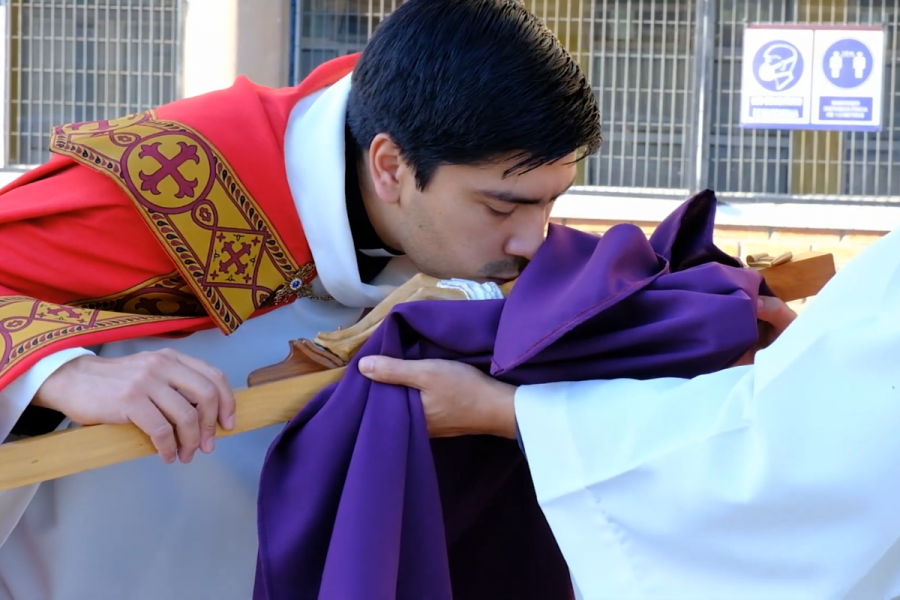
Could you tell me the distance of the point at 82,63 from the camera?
4.65m

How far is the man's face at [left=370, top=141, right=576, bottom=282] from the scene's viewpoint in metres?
1.48

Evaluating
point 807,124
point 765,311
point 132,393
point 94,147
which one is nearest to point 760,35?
point 807,124

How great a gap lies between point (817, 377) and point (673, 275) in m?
0.26

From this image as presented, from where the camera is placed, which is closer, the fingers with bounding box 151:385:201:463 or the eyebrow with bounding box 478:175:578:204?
the fingers with bounding box 151:385:201:463

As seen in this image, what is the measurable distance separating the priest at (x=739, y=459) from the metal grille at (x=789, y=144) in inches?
136

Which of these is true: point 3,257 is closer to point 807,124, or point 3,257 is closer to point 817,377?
point 817,377

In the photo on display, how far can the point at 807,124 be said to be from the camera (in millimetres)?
4371

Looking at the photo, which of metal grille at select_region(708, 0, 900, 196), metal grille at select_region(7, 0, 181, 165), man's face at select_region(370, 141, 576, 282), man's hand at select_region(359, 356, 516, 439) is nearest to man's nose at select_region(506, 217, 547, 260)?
man's face at select_region(370, 141, 576, 282)

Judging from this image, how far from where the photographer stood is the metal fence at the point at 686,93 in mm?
4422

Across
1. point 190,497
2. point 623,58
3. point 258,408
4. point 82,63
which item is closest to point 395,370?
point 258,408

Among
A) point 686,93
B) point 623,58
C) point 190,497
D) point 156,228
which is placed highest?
point 623,58

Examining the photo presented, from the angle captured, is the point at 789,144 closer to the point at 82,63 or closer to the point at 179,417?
the point at 82,63

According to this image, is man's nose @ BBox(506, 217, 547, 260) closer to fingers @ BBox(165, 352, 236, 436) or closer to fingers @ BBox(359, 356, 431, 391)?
fingers @ BBox(359, 356, 431, 391)

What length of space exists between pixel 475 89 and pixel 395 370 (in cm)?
44
